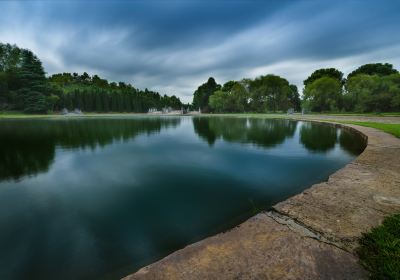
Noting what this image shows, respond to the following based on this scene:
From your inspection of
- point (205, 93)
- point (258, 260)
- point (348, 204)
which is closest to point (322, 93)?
point (205, 93)

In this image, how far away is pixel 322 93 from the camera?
4694cm

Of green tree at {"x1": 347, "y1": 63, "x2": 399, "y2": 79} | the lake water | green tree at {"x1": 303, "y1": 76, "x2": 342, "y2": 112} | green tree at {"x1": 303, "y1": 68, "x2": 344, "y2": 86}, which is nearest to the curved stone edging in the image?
the lake water

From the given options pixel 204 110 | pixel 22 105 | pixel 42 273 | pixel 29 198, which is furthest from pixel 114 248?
pixel 204 110

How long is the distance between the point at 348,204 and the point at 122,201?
14.4 ft

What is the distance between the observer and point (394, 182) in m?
4.51

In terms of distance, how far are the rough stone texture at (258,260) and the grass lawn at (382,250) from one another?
0.11 metres

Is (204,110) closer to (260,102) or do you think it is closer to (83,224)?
(260,102)

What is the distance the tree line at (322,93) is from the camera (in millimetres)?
36406

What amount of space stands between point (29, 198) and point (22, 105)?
6172cm

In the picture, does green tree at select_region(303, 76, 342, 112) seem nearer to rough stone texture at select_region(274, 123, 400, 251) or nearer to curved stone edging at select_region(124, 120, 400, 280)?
rough stone texture at select_region(274, 123, 400, 251)

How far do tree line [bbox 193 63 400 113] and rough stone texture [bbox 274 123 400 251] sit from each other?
38207 mm

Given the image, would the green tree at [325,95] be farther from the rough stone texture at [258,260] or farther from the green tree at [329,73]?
the rough stone texture at [258,260]

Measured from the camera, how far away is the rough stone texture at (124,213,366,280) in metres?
2.06

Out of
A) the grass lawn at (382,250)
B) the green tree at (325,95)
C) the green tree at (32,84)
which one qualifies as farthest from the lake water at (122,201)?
the green tree at (32,84)
